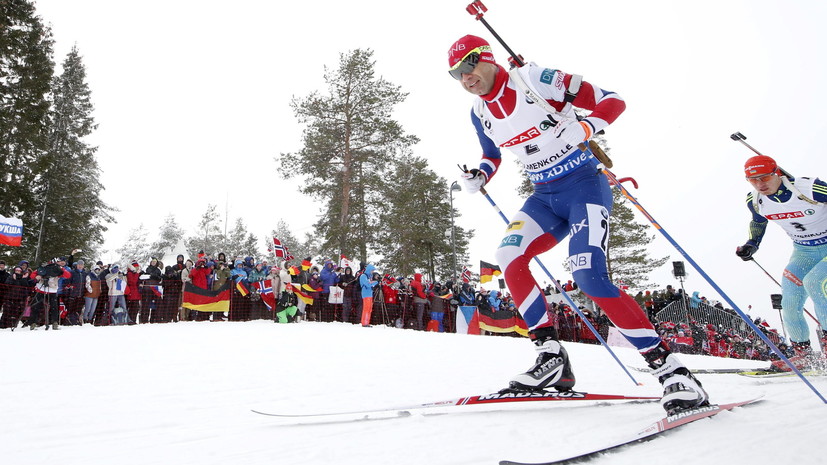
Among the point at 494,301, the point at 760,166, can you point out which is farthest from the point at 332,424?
the point at 494,301

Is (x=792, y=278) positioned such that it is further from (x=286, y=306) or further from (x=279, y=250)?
(x=279, y=250)

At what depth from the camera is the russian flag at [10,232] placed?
11148 millimetres

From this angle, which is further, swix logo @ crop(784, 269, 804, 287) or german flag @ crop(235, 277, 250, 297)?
german flag @ crop(235, 277, 250, 297)

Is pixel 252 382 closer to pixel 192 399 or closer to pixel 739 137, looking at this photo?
pixel 192 399

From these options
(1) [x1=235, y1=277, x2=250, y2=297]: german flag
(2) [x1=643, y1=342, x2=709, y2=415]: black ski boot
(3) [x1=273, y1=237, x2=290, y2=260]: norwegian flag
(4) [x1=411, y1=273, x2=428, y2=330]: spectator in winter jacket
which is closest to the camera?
(2) [x1=643, y1=342, x2=709, y2=415]: black ski boot

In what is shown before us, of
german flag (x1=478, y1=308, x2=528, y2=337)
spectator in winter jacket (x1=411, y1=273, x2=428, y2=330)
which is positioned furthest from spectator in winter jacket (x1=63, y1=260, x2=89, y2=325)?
german flag (x1=478, y1=308, x2=528, y2=337)

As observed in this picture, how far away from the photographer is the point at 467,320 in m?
13.9

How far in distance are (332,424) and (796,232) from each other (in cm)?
470

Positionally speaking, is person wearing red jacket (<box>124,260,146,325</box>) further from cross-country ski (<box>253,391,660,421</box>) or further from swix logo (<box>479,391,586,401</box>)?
swix logo (<box>479,391,586,401</box>)

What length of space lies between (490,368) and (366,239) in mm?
24410

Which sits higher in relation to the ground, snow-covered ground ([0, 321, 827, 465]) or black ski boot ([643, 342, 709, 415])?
black ski boot ([643, 342, 709, 415])

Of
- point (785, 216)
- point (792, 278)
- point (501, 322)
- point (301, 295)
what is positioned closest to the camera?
point (785, 216)

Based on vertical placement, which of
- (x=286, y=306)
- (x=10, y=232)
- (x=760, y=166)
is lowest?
(x=286, y=306)

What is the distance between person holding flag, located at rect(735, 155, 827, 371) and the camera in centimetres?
414
